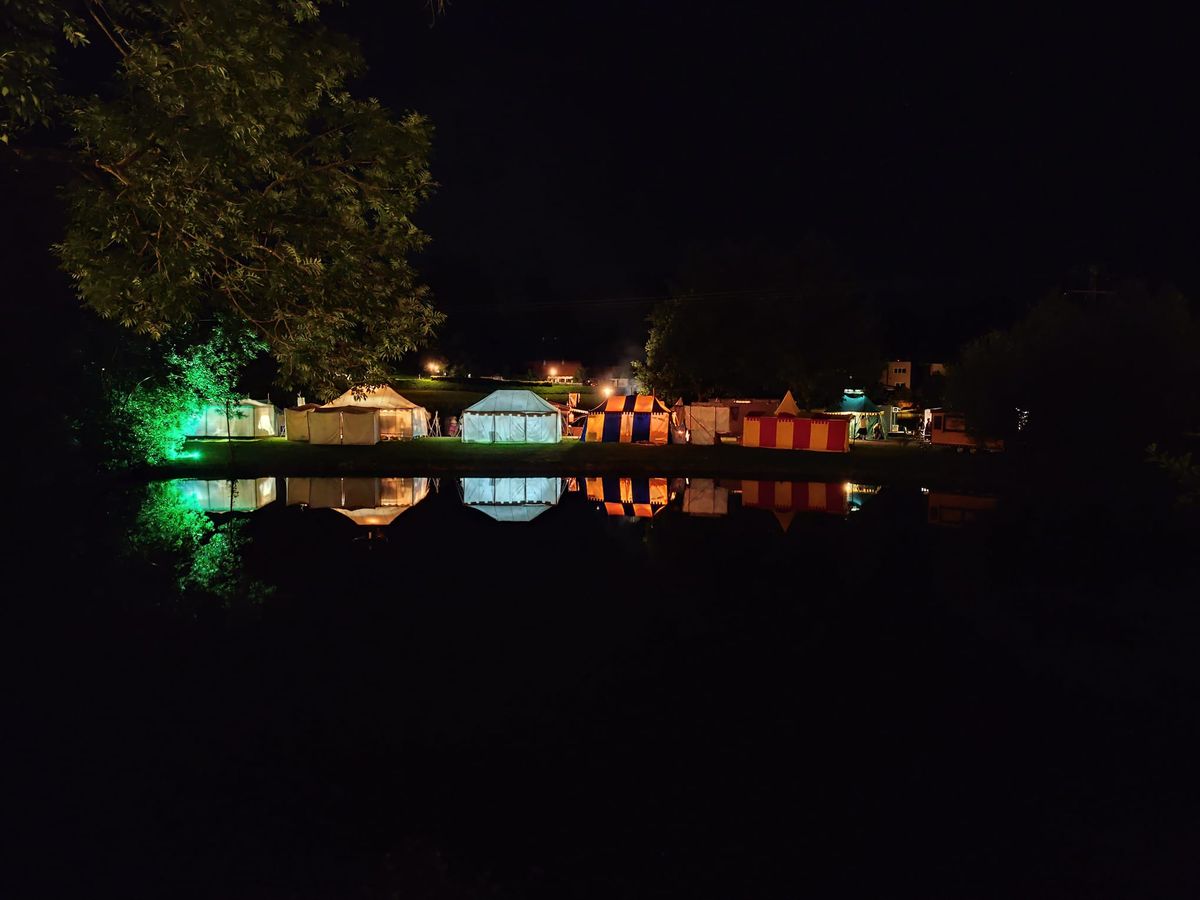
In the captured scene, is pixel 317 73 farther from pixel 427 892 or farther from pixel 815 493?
pixel 815 493

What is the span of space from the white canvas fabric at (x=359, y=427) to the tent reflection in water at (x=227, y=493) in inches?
403

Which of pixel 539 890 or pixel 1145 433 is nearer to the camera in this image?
pixel 539 890

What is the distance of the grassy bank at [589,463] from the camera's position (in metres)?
27.1

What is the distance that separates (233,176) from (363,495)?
15546mm

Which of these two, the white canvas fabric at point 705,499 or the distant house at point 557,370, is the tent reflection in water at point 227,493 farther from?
the distant house at point 557,370

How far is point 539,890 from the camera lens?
4289 mm

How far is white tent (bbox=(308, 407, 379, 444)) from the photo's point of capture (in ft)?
117

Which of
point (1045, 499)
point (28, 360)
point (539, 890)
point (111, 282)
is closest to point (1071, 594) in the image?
point (539, 890)

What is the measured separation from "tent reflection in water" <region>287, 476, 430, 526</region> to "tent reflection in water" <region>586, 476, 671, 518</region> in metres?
4.46

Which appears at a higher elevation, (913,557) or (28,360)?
(28,360)

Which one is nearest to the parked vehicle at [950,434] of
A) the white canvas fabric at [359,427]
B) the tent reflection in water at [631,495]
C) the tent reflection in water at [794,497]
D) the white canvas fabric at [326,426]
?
the tent reflection in water at [794,497]

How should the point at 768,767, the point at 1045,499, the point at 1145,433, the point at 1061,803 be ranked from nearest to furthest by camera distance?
the point at 1061,803 → the point at 768,767 → the point at 1045,499 → the point at 1145,433

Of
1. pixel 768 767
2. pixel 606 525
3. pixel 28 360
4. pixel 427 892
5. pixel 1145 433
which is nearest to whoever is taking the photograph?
pixel 427 892

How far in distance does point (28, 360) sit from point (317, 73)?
11068 millimetres
